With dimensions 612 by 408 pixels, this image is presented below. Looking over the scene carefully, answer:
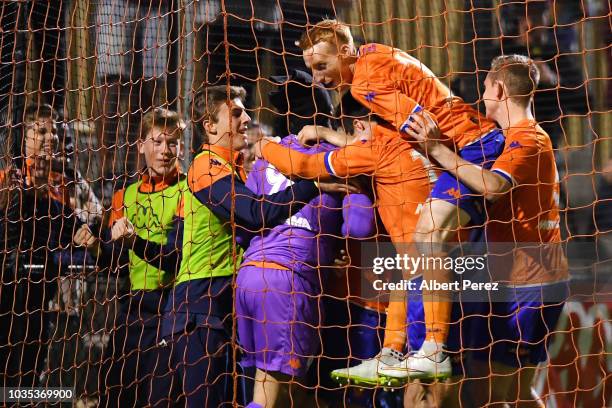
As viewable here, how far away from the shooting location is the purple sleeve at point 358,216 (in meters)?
4.06

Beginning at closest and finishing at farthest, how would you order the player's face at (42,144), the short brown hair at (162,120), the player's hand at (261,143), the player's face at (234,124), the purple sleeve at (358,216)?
the purple sleeve at (358,216) → the player's hand at (261,143) → the player's face at (234,124) → the short brown hair at (162,120) → the player's face at (42,144)

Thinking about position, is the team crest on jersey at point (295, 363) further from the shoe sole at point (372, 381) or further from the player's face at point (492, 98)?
the player's face at point (492, 98)

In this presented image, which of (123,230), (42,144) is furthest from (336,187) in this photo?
(42,144)

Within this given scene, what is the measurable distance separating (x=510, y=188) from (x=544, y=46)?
1.47 m

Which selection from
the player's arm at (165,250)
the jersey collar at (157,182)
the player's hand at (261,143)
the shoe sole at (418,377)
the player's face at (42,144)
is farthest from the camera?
the player's face at (42,144)

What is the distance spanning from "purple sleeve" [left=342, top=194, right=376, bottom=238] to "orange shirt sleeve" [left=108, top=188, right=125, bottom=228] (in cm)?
127

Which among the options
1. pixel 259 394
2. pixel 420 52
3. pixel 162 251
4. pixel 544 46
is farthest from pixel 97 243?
pixel 544 46

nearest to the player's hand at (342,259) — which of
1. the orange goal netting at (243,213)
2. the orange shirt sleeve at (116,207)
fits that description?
the orange goal netting at (243,213)

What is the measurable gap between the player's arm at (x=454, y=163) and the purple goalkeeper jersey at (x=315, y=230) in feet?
1.15

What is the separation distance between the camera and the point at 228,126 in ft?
14.4

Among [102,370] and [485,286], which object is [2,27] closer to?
[102,370]

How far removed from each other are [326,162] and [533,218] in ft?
2.67

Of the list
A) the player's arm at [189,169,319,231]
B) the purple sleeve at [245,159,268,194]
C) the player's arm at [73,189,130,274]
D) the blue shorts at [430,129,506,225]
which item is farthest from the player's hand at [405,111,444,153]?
the player's arm at [73,189,130,274]

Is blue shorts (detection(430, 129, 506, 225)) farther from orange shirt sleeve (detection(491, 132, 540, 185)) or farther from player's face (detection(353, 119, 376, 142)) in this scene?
player's face (detection(353, 119, 376, 142))
